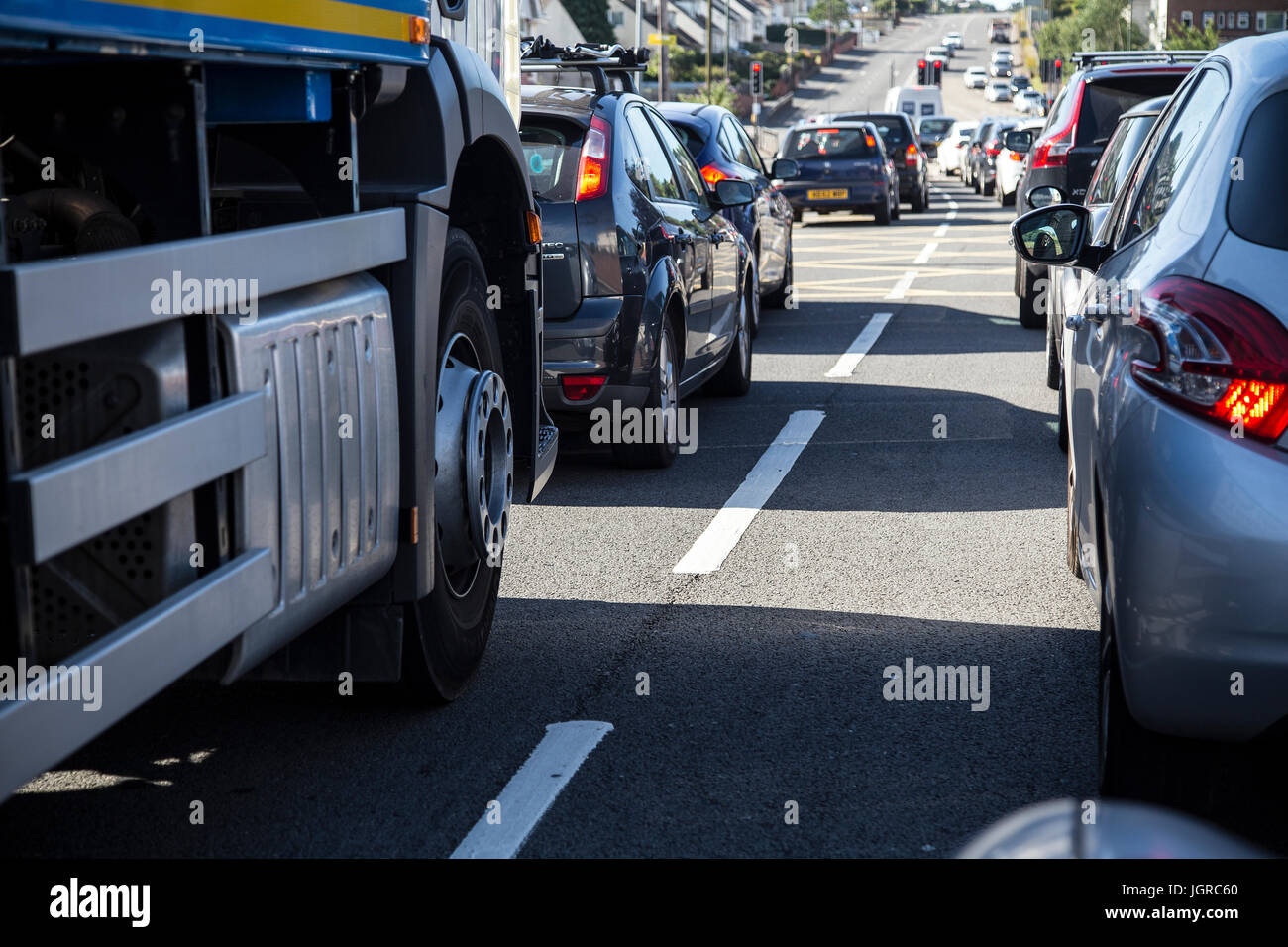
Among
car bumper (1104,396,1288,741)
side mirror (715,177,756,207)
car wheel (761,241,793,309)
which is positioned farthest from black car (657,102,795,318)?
car bumper (1104,396,1288,741)

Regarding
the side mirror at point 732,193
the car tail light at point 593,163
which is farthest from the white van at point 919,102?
the car tail light at point 593,163

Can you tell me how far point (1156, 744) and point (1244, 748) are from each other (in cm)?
16

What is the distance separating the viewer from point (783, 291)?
1584cm

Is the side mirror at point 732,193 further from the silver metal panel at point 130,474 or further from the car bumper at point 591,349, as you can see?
the silver metal panel at point 130,474

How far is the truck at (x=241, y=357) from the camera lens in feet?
8.44

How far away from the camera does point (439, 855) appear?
12.0 ft

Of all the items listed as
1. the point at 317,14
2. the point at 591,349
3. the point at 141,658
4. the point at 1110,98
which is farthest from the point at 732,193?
the point at 141,658

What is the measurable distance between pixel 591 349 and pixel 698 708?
3260 millimetres

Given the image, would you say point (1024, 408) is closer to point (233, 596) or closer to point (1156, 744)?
point (1156, 744)

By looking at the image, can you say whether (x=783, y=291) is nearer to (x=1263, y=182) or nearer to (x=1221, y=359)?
Result: (x=1263, y=182)

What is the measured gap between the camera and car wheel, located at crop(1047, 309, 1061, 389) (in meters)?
10.2

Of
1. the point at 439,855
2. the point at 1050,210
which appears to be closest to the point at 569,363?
the point at 1050,210

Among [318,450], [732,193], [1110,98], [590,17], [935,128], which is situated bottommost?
[318,450]

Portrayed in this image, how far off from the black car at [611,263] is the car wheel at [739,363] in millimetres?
1561
